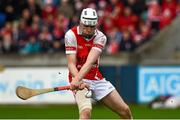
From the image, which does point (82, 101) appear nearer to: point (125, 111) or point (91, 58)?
point (91, 58)

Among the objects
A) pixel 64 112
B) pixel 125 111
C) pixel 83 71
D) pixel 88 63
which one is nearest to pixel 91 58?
pixel 88 63

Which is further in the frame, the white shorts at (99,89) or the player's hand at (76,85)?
the white shorts at (99,89)

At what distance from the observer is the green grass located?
19.4m

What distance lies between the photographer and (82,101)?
12562 millimetres

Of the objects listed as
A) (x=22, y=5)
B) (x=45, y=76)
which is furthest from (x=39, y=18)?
(x=45, y=76)

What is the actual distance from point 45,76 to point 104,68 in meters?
1.88

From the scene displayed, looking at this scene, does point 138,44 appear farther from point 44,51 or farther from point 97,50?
point 97,50

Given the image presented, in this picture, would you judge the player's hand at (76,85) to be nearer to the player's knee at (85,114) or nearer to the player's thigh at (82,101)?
the player's thigh at (82,101)

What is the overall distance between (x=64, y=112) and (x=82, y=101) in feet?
27.7

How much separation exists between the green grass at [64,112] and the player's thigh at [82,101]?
6.29m

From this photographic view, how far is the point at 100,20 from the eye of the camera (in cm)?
2517

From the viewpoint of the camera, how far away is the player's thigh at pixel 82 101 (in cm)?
1249

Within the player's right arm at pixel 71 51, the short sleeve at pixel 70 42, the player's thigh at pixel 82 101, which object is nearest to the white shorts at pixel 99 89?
the player's thigh at pixel 82 101

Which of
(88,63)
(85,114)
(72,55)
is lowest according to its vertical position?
(85,114)
